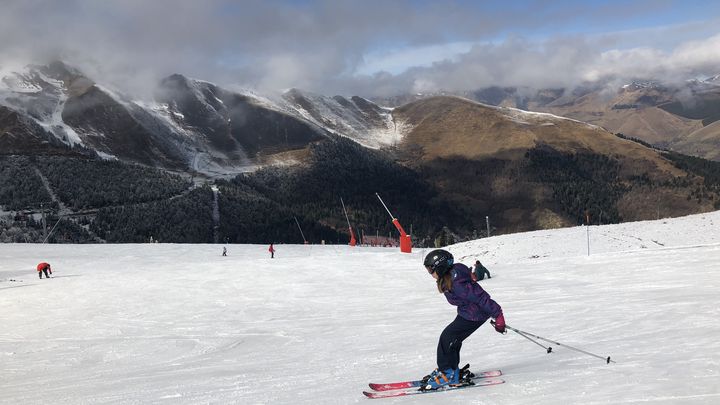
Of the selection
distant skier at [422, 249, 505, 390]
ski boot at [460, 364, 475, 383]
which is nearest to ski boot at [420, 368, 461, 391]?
distant skier at [422, 249, 505, 390]

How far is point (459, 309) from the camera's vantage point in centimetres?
1050

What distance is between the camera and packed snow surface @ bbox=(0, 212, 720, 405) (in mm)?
11008

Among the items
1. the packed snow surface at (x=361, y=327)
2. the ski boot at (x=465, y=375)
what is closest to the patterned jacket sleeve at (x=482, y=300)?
the ski boot at (x=465, y=375)

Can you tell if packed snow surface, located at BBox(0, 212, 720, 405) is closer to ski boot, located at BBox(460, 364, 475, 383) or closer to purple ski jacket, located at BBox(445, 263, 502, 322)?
ski boot, located at BBox(460, 364, 475, 383)

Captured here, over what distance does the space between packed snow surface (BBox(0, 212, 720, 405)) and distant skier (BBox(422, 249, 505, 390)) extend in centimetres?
42

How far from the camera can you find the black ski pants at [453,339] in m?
10.5

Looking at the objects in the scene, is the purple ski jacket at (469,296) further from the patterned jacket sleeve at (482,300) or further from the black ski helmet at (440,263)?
the black ski helmet at (440,263)

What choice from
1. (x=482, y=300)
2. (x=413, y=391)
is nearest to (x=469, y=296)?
(x=482, y=300)

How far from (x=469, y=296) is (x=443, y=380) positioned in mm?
1646

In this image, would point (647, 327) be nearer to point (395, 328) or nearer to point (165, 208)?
point (395, 328)

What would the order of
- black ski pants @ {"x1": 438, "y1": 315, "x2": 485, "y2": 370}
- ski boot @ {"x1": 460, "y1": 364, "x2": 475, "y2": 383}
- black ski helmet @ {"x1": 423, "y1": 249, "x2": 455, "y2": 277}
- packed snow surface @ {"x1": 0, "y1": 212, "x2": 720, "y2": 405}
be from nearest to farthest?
black ski helmet @ {"x1": 423, "y1": 249, "x2": 455, "y2": 277}
black ski pants @ {"x1": 438, "y1": 315, "x2": 485, "y2": 370}
ski boot @ {"x1": 460, "y1": 364, "x2": 475, "y2": 383}
packed snow surface @ {"x1": 0, "y1": 212, "x2": 720, "y2": 405}

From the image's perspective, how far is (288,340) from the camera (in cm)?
1817

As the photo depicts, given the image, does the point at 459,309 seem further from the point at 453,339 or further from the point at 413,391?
the point at 413,391

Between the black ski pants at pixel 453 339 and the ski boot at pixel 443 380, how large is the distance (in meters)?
0.09
